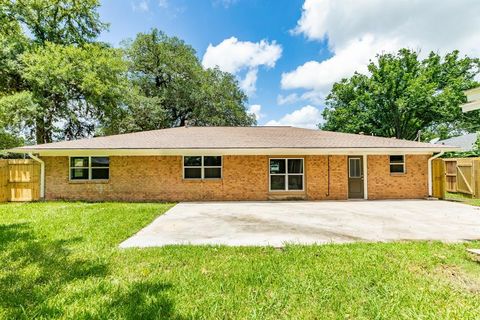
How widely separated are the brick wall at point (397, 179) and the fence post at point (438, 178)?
0.40 metres

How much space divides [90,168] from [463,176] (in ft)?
60.7

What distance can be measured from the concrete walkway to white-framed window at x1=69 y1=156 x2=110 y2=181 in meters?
4.79

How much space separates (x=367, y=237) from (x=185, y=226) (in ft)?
15.1

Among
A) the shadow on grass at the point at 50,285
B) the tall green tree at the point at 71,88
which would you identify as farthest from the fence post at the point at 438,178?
the tall green tree at the point at 71,88

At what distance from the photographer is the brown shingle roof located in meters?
12.2

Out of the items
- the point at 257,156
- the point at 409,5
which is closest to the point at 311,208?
the point at 257,156

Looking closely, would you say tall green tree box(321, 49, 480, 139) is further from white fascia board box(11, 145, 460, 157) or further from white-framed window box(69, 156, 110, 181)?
white-framed window box(69, 156, 110, 181)

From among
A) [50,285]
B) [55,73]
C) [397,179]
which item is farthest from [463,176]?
[55,73]

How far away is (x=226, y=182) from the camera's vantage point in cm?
1264

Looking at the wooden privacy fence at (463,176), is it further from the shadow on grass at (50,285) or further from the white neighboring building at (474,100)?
the shadow on grass at (50,285)

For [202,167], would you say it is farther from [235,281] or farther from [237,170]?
[235,281]

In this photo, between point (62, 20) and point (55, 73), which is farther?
point (62, 20)

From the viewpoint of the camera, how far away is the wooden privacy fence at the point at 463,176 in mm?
12516

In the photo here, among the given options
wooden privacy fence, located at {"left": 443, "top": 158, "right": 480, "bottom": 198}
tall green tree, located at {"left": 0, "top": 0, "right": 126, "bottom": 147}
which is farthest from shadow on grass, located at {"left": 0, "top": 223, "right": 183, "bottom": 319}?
tall green tree, located at {"left": 0, "top": 0, "right": 126, "bottom": 147}
